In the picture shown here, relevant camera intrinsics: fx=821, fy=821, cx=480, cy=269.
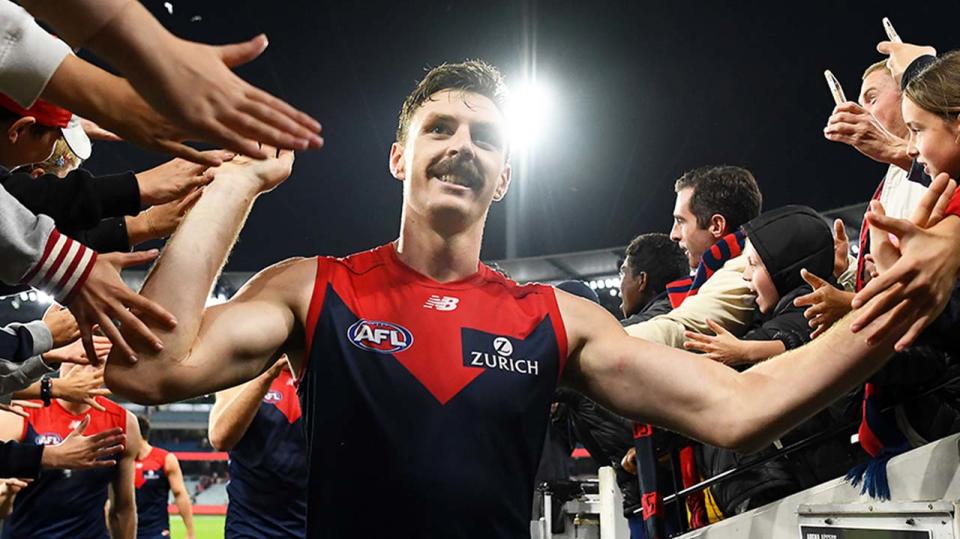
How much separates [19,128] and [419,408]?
1.70 meters

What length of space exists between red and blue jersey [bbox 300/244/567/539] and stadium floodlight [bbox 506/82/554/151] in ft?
58.4

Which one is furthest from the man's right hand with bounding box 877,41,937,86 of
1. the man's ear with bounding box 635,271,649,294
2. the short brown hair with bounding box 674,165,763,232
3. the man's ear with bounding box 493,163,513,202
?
the man's ear with bounding box 635,271,649,294

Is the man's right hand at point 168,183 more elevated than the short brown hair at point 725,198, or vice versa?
the short brown hair at point 725,198

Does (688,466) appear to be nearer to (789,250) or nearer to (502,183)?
(789,250)

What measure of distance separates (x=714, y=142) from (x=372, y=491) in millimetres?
21893

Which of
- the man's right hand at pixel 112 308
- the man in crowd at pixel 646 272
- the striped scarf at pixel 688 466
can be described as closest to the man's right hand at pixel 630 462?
the striped scarf at pixel 688 466

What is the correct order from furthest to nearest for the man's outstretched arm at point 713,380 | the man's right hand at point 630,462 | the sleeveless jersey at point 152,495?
the sleeveless jersey at point 152,495 → the man's right hand at point 630,462 → the man's outstretched arm at point 713,380

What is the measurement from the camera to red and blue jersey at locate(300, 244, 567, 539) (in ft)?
6.29

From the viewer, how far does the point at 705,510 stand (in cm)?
403

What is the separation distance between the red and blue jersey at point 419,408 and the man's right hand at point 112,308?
387 millimetres

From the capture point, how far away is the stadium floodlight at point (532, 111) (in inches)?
789

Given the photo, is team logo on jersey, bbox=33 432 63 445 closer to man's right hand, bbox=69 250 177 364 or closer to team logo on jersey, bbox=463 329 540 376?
man's right hand, bbox=69 250 177 364

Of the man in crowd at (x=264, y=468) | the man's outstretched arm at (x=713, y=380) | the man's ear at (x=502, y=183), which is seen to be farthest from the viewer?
the man in crowd at (x=264, y=468)

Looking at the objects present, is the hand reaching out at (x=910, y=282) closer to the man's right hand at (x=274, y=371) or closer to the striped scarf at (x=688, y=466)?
the striped scarf at (x=688, y=466)
